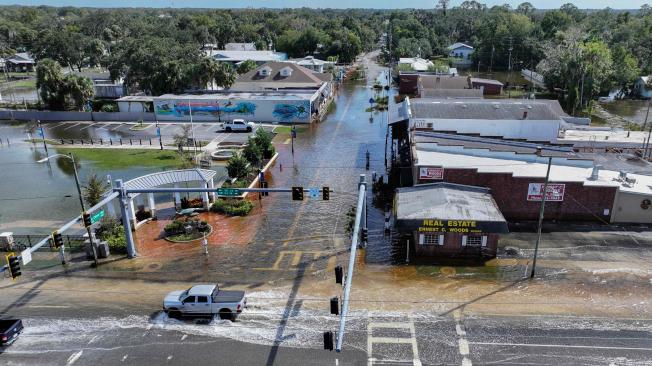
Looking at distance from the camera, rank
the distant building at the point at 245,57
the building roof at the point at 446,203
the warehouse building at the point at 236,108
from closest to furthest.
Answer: the building roof at the point at 446,203 → the warehouse building at the point at 236,108 → the distant building at the point at 245,57

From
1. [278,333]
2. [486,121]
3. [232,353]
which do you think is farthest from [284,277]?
[486,121]

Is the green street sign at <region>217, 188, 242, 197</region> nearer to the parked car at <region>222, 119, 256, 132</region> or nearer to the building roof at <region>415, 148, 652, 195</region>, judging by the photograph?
the building roof at <region>415, 148, 652, 195</region>

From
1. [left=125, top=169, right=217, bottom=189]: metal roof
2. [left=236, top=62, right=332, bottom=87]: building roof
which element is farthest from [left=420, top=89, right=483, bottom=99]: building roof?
[left=125, top=169, right=217, bottom=189]: metal roof

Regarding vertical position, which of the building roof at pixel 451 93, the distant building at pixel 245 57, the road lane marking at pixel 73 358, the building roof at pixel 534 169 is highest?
the distant building at pixel 245 57

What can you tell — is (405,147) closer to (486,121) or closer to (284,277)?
(486,121)

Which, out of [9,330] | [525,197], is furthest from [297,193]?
[525,197]

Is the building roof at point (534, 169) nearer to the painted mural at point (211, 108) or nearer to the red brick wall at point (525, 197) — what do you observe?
the red brick wall at point (525, 197)

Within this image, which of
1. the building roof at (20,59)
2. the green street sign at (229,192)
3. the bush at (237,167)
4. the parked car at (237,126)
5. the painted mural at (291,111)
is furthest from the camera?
the building roof at (20,59)

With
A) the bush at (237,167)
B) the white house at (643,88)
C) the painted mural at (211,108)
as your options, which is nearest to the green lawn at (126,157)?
the bush at (237,167)
